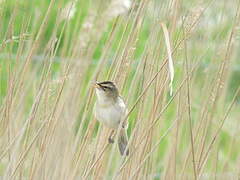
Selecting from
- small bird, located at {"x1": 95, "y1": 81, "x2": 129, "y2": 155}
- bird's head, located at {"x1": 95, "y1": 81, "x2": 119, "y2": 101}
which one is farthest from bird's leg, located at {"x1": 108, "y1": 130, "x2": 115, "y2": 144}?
bird's head, located at {"x1": 95, "y1": 81, "x2": 119, "y2": 101}

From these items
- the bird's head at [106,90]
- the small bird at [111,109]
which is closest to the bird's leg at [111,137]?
the small bird at [111,109]

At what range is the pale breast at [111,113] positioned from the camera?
254 cm

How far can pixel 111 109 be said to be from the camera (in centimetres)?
272

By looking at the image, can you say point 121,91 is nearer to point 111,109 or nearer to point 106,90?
point 106,90

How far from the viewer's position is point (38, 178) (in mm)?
2316

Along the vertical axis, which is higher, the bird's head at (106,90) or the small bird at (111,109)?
the bird's head at (106,90)

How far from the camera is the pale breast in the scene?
8.34 feet

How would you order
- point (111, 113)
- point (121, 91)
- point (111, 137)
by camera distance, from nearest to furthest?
point (121, 91)
point (111, 137)
point (111, 113)

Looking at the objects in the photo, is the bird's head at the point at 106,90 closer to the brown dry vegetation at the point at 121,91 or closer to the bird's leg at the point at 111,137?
the brown dry vegetation at the point at 121,91

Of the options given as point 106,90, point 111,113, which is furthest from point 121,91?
point 111,113

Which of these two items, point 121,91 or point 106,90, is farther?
point 106,90

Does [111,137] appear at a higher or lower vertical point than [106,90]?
lower

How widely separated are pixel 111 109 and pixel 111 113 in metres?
0.05

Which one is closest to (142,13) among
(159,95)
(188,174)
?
(159,95)
